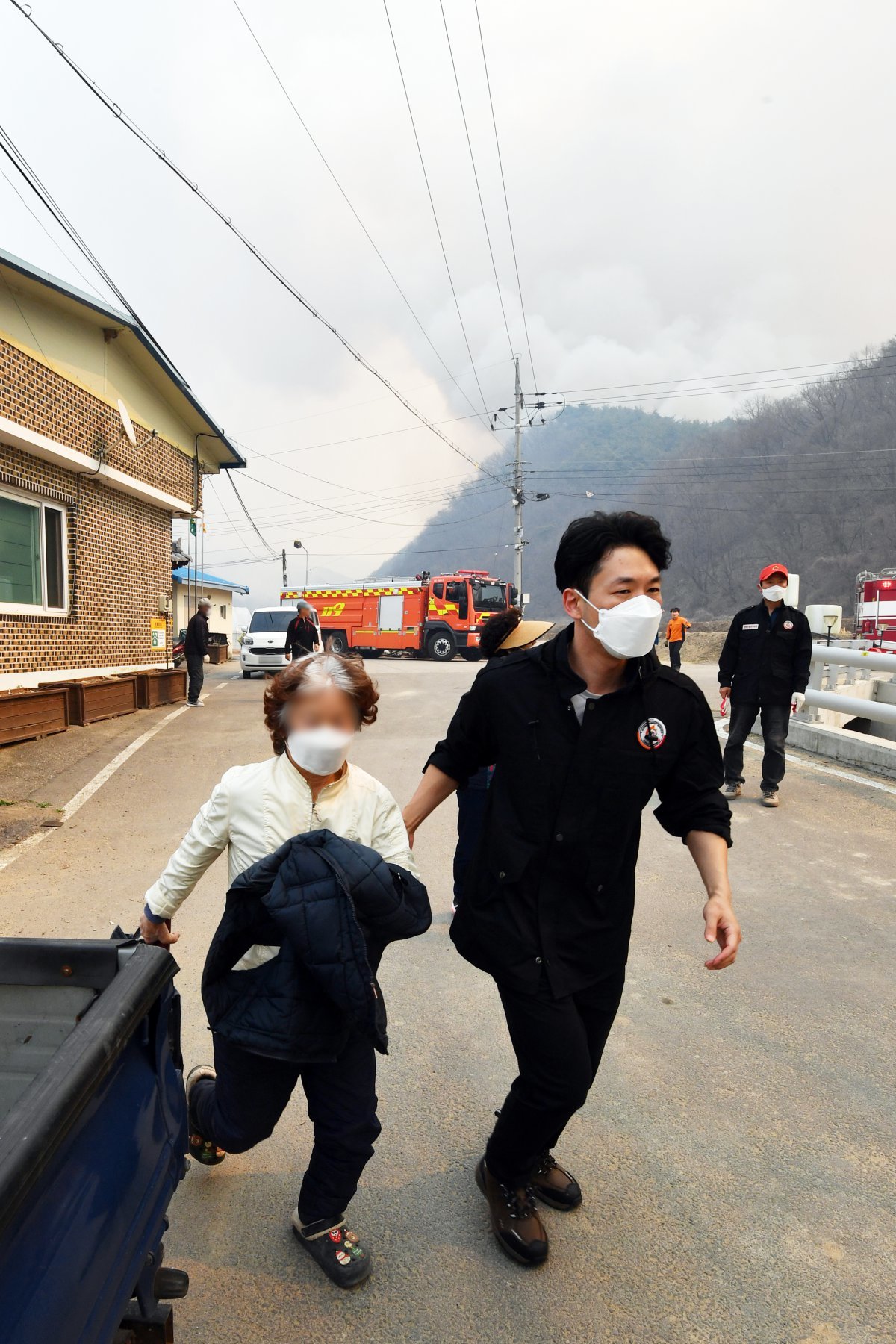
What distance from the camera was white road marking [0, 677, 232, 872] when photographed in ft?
18.2

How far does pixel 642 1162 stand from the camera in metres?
2.51

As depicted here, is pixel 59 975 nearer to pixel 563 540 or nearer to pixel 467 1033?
pixel 563 540

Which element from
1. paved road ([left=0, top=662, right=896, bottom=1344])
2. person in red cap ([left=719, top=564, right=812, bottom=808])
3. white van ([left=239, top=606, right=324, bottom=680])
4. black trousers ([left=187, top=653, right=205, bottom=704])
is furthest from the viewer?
white van ([left=239, top=606, right=324, bottom=680])

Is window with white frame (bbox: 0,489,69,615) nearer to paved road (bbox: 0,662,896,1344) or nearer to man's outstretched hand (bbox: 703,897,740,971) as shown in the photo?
paved road (bbox: 0,662,896,1344)

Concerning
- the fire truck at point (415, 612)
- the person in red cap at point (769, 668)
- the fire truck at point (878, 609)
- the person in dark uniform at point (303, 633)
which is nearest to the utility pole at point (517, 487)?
the fire truck at point (415, 612)

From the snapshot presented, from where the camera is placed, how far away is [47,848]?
5621 millimetres

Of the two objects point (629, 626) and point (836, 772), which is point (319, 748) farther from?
point (836, 772)

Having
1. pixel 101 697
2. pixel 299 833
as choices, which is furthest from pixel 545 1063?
pixel 101 697

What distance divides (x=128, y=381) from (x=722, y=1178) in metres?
15.4

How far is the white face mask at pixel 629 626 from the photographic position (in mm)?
2049

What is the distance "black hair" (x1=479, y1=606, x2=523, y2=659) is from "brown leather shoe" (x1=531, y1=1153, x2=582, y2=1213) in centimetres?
236

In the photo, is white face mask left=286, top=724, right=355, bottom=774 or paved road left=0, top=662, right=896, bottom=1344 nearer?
paved road left=0, top=662, right=896, bottom=1344

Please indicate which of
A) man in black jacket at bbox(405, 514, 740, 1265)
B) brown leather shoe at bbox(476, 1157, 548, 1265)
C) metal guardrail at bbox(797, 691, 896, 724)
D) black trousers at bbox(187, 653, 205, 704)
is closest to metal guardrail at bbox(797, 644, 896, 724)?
metal guardrail at bbox(797, 691, 896, 724)

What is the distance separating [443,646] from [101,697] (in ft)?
62.4
